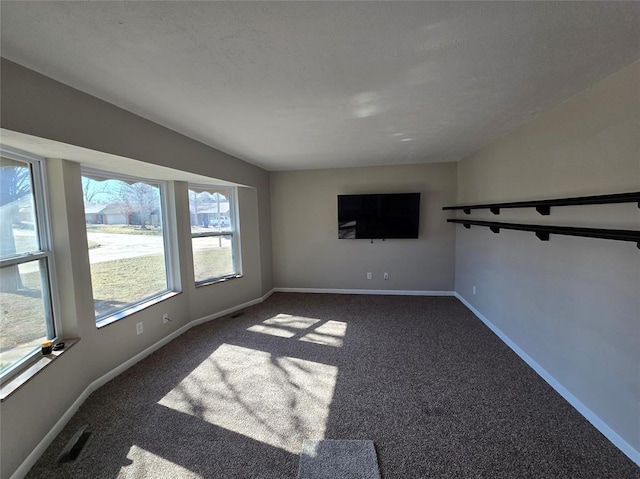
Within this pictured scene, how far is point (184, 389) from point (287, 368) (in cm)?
90

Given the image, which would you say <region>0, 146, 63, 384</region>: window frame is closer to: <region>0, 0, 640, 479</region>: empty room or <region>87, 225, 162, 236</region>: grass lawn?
<region>0, 0, 640, 479</region>: empty room

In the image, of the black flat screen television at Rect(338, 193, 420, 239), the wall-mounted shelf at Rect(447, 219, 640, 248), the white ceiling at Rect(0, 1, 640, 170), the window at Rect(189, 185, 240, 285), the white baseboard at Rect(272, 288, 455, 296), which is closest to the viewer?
the white ceiling at Rect(0, 1, 640, 170)

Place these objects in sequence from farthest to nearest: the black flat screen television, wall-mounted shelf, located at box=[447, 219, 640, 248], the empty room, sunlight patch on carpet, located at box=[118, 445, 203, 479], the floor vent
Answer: the black flat screen television → the floor vent → sunlight patch on carpet, located at box=[118, 445, 203, 479] → wall-mounted shelf, located at box=[447, 219, 640, 248] → the empty room

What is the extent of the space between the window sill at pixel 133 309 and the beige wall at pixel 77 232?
45 mm

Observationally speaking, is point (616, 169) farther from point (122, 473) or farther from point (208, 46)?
point (122, 473)

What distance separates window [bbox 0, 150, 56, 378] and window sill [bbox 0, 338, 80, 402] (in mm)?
68

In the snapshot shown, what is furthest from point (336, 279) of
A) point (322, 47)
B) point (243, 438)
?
point (322, 47)

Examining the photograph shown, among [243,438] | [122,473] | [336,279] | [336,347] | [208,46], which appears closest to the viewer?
[208,46]

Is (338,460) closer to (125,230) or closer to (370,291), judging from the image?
(125,230)

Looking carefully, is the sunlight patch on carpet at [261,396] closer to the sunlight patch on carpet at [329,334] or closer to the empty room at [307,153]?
the empty room at [307,153]

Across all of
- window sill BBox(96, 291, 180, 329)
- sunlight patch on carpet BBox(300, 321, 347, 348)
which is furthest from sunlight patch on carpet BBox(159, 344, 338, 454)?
window sill BBox(96, 291, 180, 329)

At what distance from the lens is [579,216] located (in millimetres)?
1942

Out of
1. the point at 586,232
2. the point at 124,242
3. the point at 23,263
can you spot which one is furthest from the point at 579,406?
the point at 124,242

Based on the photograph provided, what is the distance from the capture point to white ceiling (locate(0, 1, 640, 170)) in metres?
1.08
